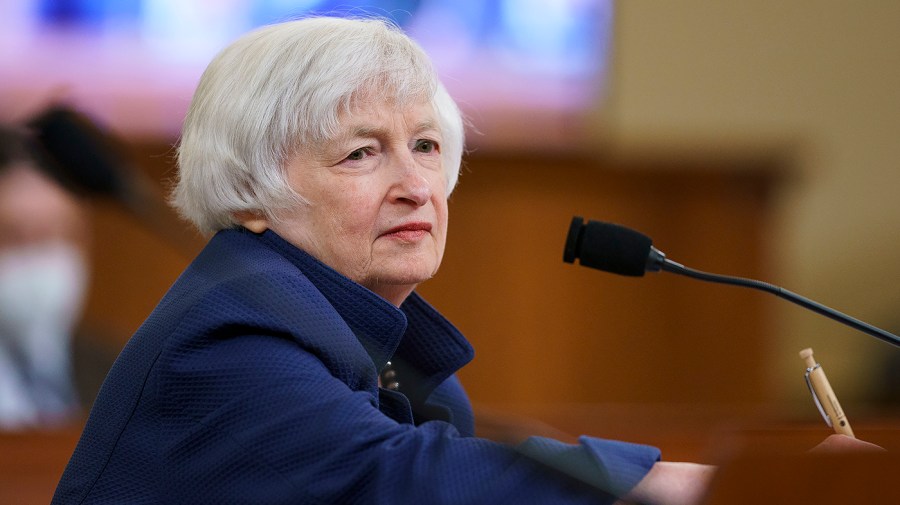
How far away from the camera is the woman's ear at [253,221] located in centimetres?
152

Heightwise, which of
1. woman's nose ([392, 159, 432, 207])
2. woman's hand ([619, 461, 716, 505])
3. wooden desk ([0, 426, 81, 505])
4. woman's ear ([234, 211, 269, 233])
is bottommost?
wooden desk ([0, 426, 81, 505])

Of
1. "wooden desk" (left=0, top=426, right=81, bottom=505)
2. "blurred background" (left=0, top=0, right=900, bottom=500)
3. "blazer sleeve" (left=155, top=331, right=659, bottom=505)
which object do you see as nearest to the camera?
"blazer sleeve" (left=155, top=331, right=659, bottom=505)

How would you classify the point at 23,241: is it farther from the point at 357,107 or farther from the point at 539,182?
the point at 357,107

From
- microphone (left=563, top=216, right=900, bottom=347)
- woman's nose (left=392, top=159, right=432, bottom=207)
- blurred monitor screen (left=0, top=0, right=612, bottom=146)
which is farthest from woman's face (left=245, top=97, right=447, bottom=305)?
blurred monitor screen (left=0, top=0, right=612, bottom=146)

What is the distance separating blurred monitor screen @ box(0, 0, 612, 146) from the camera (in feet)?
13.0

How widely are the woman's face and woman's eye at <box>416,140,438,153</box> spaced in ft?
0.15

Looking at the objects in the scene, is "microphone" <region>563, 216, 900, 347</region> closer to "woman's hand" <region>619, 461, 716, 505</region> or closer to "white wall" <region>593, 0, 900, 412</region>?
"woman's hand" <region>619, 461, 716, 505</region>

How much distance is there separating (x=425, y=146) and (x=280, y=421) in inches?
23.2

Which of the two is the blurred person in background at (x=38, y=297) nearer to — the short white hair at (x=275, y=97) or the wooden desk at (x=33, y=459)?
the wooden desk at (x=33, y=459)

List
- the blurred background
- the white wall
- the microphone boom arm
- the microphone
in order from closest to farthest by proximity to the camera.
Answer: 1. the microphone boom arm
2. the microphone
3. the blurred background
4. the white wall

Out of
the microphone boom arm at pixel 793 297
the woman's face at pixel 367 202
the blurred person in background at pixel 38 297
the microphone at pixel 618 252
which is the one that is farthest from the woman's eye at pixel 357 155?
the blurred person in background at pixel 38 297

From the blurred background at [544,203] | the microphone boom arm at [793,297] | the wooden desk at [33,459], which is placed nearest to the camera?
the microphone boom arm at [793,297]

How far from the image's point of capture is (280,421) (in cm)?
114

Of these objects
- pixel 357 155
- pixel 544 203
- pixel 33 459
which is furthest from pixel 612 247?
pixel 544 203
